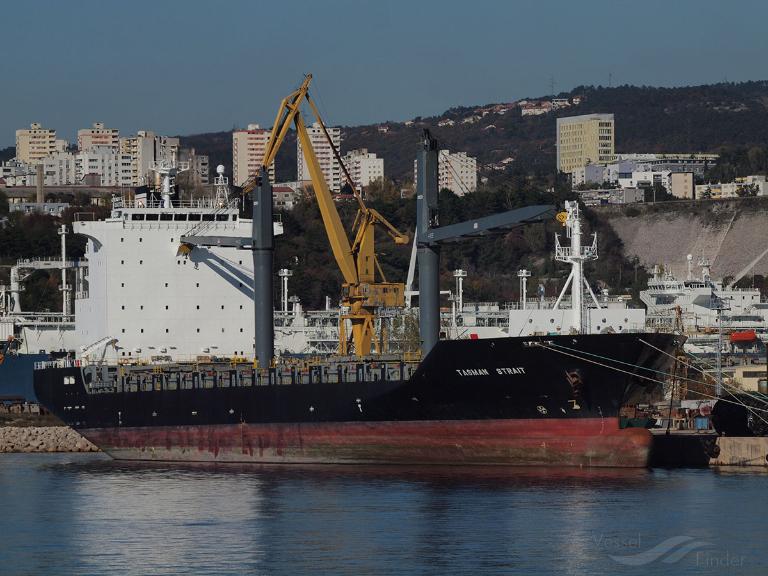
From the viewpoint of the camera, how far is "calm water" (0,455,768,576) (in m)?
29.1

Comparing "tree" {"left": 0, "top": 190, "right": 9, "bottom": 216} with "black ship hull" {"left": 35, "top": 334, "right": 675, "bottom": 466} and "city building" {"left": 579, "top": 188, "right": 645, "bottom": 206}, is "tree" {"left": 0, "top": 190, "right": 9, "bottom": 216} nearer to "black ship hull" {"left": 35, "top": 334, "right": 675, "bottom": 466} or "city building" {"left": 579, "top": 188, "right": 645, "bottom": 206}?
"city building" {"left": 579, "top": 188, "right": 645, "bottom": 206}

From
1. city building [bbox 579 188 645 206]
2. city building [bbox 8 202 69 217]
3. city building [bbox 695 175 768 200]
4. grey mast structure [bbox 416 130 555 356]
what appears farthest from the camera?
city building [bbox 579 188 645 206]

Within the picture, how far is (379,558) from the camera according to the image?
29562 millimetres

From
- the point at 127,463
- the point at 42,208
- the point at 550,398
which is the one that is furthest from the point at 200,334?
the point at 42,208

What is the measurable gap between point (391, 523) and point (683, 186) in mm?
167277

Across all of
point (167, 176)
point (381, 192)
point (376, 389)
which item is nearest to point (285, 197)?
point (381, 192)

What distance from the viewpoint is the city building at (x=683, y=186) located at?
19475 centimetres

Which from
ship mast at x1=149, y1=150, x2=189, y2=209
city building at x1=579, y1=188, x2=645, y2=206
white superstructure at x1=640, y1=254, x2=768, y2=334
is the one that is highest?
city building at x1=579, y1=188, x2=645, y2=206

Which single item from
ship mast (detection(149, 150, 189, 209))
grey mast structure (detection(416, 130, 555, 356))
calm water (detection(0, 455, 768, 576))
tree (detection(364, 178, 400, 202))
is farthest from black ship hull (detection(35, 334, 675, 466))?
tree (detection(364, 178, 400, 202))

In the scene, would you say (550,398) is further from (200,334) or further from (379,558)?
(200,334)

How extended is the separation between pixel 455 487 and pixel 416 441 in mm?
4768

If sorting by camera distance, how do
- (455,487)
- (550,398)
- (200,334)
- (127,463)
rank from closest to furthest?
(455,487) → (550,398) → (127,463) → (200,334)

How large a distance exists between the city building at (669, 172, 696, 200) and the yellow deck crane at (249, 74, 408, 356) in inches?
5711

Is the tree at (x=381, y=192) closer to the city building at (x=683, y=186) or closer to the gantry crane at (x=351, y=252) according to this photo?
the city building at (x=683, y=186)
